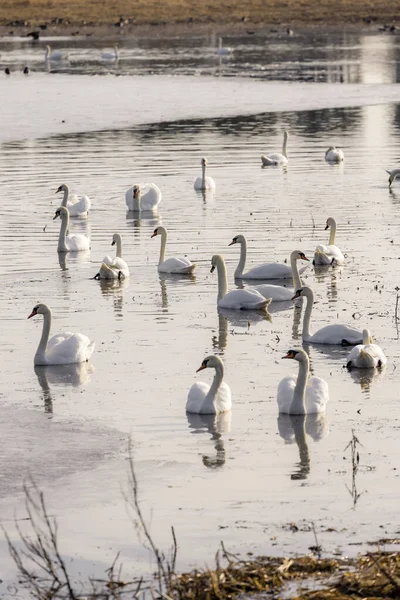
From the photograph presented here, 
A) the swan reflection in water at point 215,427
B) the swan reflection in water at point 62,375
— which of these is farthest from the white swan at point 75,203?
the swan reflection in water at point 215,427

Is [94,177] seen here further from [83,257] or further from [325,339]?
[325,339]

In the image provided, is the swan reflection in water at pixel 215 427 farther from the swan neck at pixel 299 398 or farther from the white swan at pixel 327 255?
the white swan at pixel 327 255

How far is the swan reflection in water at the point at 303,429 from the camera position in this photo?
10758 millimetres

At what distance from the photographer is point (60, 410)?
476 inches

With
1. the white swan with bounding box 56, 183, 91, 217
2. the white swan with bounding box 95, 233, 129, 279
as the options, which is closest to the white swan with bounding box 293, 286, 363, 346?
the white swan with bounding box 95, 233, 129, 279

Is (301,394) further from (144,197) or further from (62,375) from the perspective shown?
(144,197)

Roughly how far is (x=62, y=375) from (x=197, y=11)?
6590cm

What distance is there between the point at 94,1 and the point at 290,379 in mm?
69830

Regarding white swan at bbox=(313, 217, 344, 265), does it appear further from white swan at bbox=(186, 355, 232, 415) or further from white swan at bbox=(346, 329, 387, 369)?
white swan at bbox=(186, 355, 232, 415)

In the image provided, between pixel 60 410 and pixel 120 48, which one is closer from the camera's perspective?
pixel 60 410

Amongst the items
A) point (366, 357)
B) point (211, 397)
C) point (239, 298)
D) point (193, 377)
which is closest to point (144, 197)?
point (239, 298)

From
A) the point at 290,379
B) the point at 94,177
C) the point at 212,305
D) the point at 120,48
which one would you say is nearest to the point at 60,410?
the point at 290,379

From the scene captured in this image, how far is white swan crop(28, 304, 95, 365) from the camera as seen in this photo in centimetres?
1353

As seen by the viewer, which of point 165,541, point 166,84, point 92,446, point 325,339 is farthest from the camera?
point 166,84
